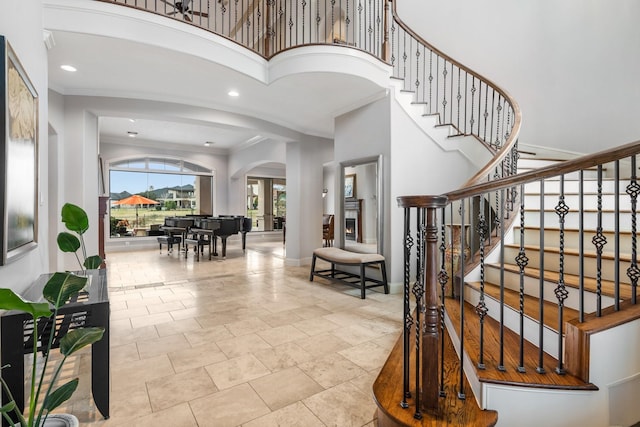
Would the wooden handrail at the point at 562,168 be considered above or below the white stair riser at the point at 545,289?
above

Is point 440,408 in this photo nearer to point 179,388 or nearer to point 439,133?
point 179,388

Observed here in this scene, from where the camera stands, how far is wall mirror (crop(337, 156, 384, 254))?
4660 millimetres

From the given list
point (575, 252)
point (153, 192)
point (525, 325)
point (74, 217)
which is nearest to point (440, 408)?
point (525, 325)

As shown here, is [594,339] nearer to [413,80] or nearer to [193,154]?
[413,80]

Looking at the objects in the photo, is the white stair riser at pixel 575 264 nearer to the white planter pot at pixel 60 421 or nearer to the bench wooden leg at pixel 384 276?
the bench wooden leg at pixel 384 276

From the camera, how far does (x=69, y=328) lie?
1730 millimetres

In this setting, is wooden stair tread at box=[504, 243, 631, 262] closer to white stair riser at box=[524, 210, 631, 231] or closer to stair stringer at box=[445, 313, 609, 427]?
white stair riser at box=[524, 210, 631, 231]

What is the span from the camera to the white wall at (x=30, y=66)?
1.75 meters

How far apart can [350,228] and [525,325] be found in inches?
133

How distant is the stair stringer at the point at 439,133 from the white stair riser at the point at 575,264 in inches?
79.3

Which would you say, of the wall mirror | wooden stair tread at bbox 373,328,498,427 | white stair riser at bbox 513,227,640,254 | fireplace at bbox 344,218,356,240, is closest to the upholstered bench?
the wall mirror

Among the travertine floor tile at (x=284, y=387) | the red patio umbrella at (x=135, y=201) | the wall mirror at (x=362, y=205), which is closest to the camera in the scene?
the travertine floor tile at (x=284, y=387)

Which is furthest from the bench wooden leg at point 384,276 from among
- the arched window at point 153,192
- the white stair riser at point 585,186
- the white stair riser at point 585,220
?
the arched window at point 153,192

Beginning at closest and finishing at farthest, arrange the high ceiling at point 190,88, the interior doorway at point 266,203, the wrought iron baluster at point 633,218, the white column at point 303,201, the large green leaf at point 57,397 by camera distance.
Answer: the large green leaf at point 57,397
the wrought iron baluster at point 633,218
the high ceiling at point 190,88
the white column at point 303,201
the interior doorway at point 266,203
